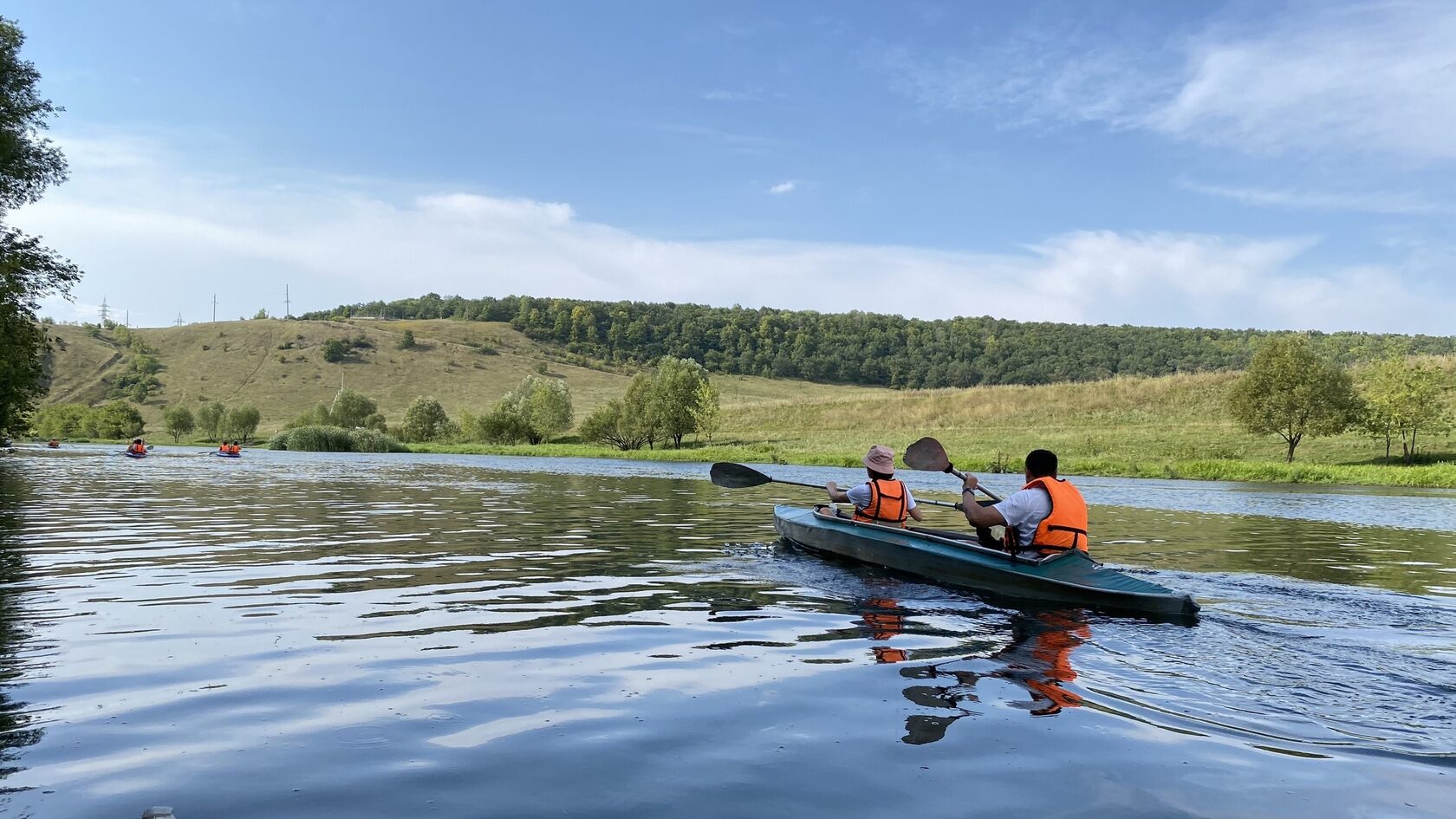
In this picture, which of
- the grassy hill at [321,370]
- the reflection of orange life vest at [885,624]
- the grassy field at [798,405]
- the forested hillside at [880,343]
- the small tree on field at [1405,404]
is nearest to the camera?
the reflection of orange life vest at [885,624]

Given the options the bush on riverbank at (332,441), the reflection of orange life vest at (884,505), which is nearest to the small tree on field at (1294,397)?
the reflection of orange life vest at (884,505)

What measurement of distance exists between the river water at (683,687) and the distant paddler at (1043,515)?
2.72ft

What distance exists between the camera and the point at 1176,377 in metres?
66.0

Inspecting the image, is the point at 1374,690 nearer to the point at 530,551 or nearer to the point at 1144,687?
the point at 1144,687

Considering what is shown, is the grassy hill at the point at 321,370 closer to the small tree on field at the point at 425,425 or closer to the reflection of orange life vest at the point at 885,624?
the small tree on field at the point at 425,425

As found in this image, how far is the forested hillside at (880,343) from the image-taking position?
12988 cm

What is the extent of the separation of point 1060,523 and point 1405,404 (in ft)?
142

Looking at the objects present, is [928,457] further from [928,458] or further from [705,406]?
[705,406]

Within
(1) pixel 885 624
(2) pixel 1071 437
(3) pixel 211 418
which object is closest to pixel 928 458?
(1) pixel 885 624

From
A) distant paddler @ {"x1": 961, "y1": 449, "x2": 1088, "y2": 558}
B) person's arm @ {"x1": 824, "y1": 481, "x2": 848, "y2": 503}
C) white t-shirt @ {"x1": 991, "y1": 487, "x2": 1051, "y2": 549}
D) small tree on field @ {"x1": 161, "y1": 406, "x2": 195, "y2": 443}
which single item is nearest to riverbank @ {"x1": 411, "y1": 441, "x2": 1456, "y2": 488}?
person's arm @ {"x1": 824, "y1": 481, "x2": 848, "y2": 503}

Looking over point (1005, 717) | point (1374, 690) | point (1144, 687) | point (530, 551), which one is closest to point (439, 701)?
point (1005, 717)

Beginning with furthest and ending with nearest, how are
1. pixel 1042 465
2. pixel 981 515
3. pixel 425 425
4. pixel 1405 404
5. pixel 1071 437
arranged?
pixel 425 425
pixel 1071 437
pixel 1405 404
pixel 981 515
pixel 1042 465

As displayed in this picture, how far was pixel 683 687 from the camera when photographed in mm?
6555

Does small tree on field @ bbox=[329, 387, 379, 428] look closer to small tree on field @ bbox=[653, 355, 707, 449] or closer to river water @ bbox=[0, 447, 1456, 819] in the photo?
small tree on field @ bbox=[653, 355, 707, 449]
